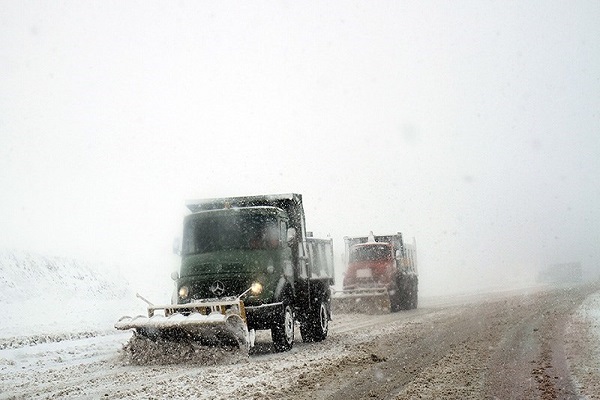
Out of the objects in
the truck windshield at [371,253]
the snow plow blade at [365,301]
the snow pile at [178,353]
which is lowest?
the snow plow blade at [365,301]

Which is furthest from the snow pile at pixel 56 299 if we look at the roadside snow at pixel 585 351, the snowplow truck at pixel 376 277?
the roadside snow at pixel 585 351

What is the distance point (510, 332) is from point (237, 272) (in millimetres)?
6374

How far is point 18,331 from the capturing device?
15.3 m

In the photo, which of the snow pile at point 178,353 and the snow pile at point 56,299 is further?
the snow pile at point 56,299

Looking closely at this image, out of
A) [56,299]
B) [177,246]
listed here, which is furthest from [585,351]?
[56,299]

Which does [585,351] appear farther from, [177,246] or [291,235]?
[177,246]

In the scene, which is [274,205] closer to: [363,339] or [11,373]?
[363,339]

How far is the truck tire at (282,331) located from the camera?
1008cm

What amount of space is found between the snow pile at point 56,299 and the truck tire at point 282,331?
244 inches

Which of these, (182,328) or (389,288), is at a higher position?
(182,328)

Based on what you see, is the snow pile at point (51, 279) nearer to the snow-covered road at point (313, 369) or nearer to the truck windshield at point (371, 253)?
the snow-covered road at point (313, 369)

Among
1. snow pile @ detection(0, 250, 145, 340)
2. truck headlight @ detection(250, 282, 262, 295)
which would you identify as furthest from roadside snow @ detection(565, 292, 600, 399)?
snow pile @ detection(0, 250, 145, 340)

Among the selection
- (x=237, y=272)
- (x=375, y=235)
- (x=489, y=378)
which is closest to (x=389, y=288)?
(x=375, y=235)

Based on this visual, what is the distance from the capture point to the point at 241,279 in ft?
33.1
